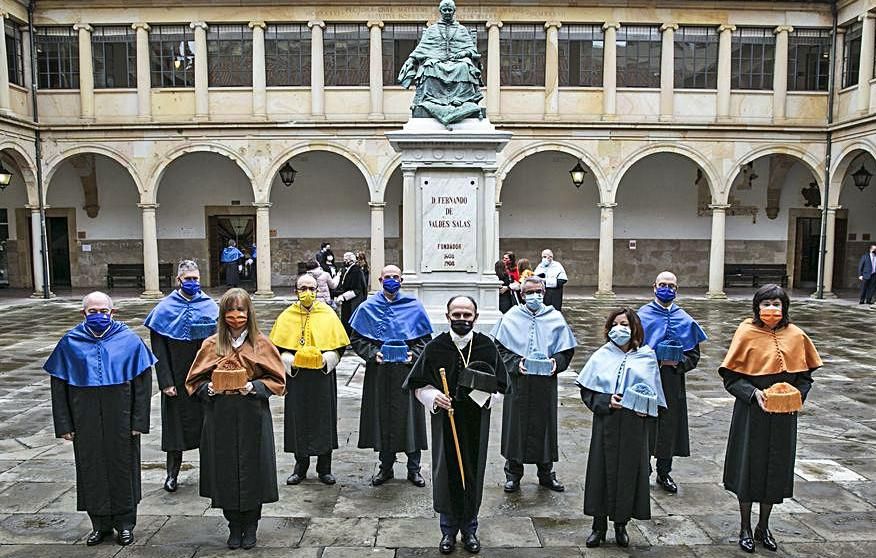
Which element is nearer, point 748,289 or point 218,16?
point 218,16

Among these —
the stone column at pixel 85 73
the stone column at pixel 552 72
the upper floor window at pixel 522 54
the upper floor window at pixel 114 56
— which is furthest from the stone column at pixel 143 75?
the stone column at pixel 552 72

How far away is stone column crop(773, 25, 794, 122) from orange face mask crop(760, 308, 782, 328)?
18.8m

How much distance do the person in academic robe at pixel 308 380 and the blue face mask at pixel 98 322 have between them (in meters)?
1.39

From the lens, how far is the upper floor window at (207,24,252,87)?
20406 millimetres

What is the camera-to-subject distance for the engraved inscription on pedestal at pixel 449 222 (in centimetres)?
887

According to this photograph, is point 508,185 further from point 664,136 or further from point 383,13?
point 383,13

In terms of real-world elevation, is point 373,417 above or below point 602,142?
below

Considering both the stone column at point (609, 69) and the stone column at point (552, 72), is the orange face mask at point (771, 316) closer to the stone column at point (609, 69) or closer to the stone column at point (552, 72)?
the stone column at point (552, 72)

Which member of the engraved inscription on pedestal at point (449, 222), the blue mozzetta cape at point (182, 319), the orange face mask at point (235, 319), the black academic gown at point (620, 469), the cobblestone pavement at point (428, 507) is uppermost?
the engraved inscription on pedestal at point (449, 222)

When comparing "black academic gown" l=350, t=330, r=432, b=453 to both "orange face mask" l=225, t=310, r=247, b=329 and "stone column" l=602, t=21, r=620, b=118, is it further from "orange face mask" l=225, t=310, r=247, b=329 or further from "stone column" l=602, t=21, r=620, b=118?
"stone column" l=602, t=21, r=620, b=118

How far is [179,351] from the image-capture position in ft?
17.9

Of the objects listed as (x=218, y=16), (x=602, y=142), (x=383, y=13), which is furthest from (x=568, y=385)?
(x=218, y=16)

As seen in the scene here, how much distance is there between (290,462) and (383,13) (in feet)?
55.1

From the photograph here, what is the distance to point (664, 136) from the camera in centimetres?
2061
